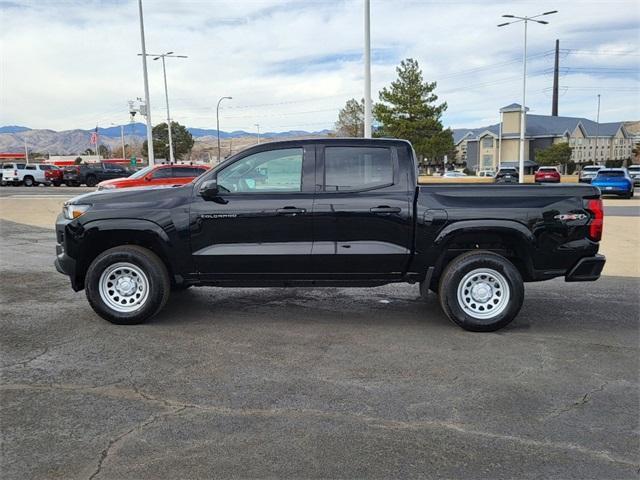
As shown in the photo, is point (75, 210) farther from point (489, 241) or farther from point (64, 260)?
point (489, 241)

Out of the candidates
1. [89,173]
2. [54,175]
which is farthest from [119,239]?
[54,175]

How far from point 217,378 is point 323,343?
1234 millimetres

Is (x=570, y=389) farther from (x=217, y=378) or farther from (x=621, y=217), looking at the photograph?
(x=621, y=217)

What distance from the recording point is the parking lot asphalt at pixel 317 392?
3.31 m

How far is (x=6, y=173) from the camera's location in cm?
3994

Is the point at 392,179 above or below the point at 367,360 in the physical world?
above

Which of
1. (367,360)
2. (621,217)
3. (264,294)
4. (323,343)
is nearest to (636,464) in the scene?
(367,360)

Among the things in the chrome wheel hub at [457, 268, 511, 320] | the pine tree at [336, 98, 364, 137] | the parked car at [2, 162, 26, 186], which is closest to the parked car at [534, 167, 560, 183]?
the pine tree at [336, 98, 364, 137]

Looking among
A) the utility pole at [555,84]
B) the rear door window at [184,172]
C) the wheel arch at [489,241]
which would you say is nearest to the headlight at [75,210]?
the wheel arch at [489,241]

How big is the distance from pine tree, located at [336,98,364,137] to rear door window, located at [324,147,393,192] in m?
55.8

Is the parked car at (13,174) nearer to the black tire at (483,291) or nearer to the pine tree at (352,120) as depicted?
the pine tree at (352,120)

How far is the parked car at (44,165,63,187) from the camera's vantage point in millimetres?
39812

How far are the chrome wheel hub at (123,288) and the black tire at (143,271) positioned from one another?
3cm

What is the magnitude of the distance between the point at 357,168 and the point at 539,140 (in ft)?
291
